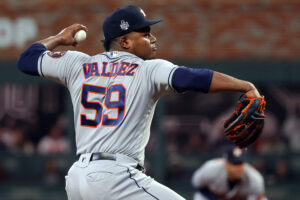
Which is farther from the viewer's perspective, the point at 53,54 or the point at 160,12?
the point at 160,12

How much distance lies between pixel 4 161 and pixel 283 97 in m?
5.73

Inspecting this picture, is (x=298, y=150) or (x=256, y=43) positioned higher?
(x=256, y=43)

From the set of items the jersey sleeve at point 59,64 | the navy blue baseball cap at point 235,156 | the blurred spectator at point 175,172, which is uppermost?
the jersey sleeve at point 59,64

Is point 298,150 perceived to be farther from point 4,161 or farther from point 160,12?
point 4,161

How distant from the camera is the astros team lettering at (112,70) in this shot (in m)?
3.81

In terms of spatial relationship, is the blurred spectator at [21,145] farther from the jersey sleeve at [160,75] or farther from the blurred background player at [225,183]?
the jersey sleeve at [160,75]

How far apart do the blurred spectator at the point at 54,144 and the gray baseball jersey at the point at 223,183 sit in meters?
4.80

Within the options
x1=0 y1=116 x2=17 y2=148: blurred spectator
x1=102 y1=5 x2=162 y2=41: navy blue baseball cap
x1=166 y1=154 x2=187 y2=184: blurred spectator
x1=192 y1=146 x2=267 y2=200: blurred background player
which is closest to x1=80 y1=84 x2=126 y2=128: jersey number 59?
x1=102 y1=5 x2=162 y2=41: navy blue baseball cap

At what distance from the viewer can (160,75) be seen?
362 centimetres

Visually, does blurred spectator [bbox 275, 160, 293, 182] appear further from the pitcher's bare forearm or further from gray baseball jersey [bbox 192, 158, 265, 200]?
the pitcher's bare forearm

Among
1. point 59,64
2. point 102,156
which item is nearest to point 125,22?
point 59,64

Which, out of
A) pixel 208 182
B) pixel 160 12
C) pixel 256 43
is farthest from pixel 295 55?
pixel 208 182

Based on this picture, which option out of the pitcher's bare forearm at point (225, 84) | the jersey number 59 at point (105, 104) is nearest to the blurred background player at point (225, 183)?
the jersey number 59 at point (105, 104)

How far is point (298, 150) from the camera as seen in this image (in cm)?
1187
